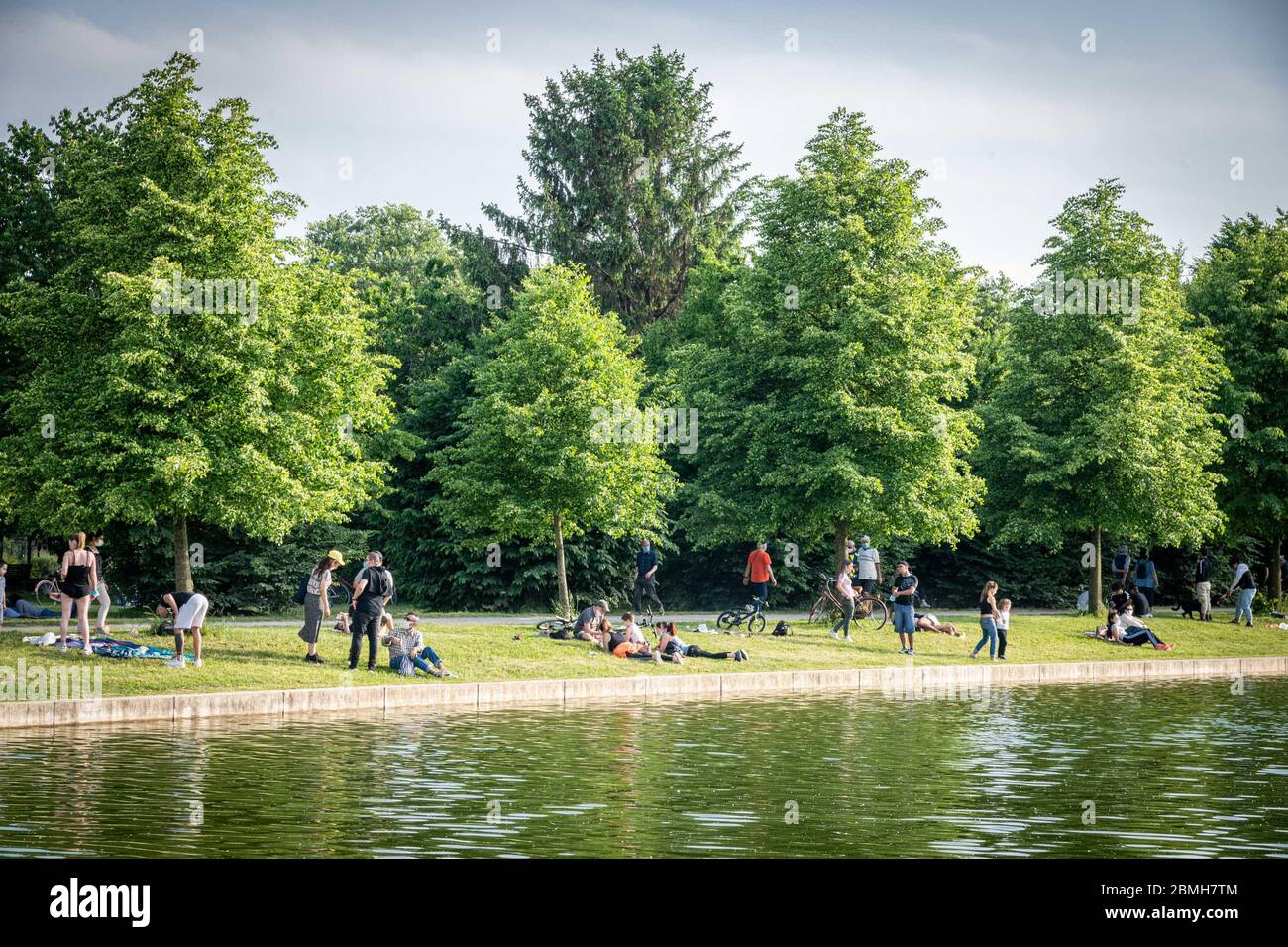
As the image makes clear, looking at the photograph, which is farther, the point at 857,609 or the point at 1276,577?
the point at 1276,577

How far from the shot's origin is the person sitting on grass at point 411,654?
942 inches

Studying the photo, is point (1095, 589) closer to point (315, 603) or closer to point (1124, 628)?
point (1124, 628)

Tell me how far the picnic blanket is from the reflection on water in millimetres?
4578

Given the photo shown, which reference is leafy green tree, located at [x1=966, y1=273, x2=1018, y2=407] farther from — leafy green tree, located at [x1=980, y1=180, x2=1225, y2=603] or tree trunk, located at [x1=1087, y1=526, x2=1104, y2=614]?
tree trunk, located at [x1=1087, y1=526, x2=1104, y2=614]

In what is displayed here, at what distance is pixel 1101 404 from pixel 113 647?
95.8ft

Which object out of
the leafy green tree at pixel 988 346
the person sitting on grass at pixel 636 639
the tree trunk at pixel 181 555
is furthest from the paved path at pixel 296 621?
the leafy green tree at pixel 988 346

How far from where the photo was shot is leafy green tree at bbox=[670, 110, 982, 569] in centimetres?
3597

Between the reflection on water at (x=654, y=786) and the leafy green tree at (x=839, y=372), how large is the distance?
15.0 meters

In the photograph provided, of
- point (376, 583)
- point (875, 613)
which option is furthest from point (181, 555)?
point (875, 613)

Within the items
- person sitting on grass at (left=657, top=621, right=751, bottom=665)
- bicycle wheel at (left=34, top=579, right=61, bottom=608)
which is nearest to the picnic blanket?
person sitting on grass at (left=657, top=621, right=751, bottom=665)

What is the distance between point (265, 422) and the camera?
25531 millimetres

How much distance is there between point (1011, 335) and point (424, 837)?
126ft

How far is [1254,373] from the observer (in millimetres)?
48094
